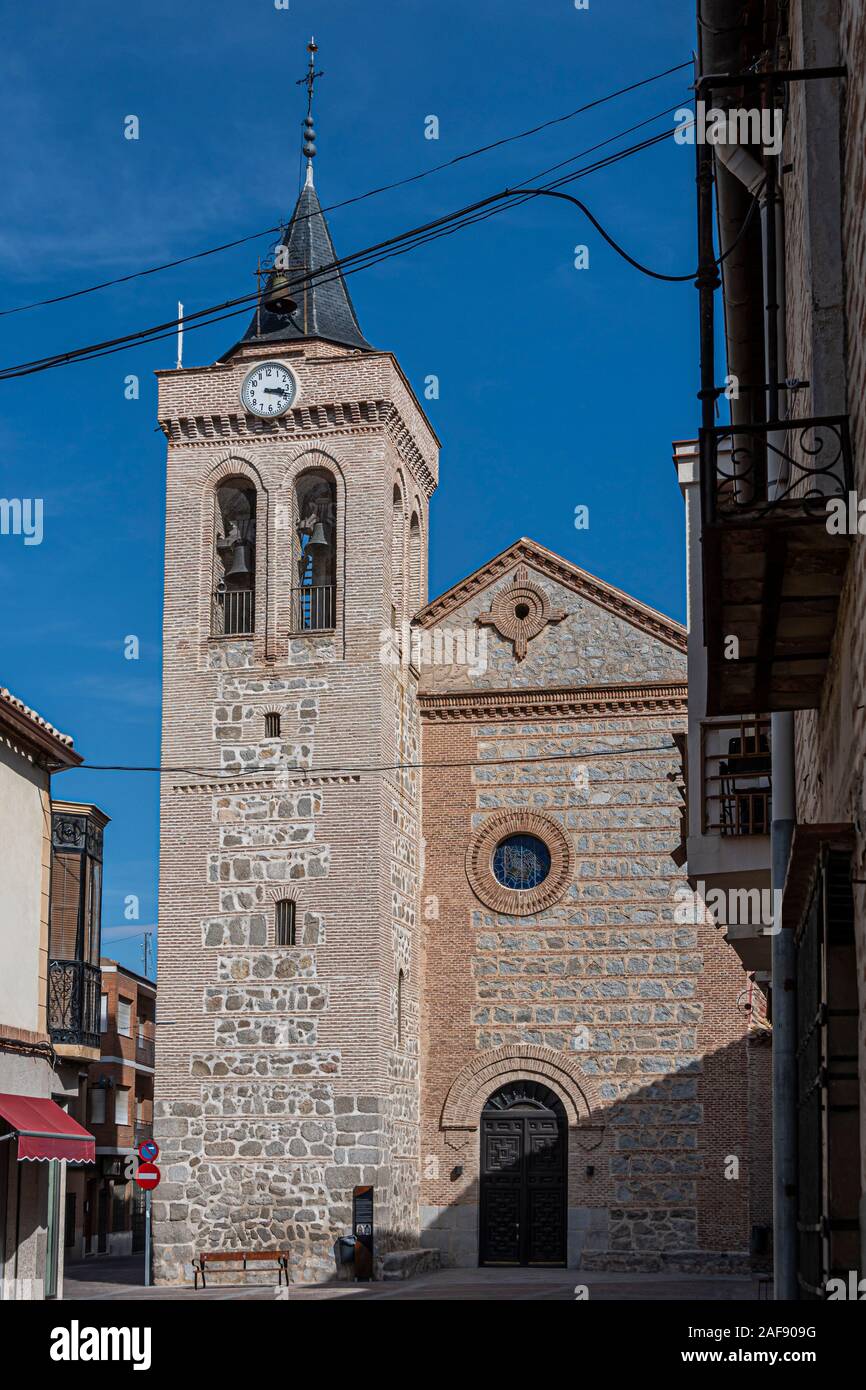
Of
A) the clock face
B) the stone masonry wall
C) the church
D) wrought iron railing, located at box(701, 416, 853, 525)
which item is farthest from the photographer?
the clock face

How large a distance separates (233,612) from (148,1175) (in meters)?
10.1

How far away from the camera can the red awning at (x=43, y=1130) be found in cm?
1948

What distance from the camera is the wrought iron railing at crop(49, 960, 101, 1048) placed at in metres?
27.7

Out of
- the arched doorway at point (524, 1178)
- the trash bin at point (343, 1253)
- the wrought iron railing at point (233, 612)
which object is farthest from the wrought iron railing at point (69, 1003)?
the arched doorway at point (524, 1178)

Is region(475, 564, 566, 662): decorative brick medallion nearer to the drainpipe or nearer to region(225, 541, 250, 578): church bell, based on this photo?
region(225, 541, 250, 578): church bell

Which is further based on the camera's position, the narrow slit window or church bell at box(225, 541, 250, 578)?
church bell at box(225, 541, 250, 578)

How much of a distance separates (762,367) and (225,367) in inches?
802

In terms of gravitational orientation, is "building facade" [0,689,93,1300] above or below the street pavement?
above

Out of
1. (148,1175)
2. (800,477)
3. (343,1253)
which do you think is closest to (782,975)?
(800,477)

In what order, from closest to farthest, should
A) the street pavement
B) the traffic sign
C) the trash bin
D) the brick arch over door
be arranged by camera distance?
the street pavement
the traffic sign
the trash bin
the brick arch over door

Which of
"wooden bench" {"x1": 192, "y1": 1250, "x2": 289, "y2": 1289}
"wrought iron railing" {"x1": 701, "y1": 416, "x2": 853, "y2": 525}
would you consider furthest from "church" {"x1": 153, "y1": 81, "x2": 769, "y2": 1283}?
"wrought iron railing" {"x1": 701, "y1": 416, "x2": 853, "y2": 525}

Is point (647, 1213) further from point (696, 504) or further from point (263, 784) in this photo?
point (696, 504)

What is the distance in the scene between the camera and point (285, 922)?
30.1 metres

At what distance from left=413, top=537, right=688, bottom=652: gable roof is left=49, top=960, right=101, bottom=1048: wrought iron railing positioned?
31.0 feet
